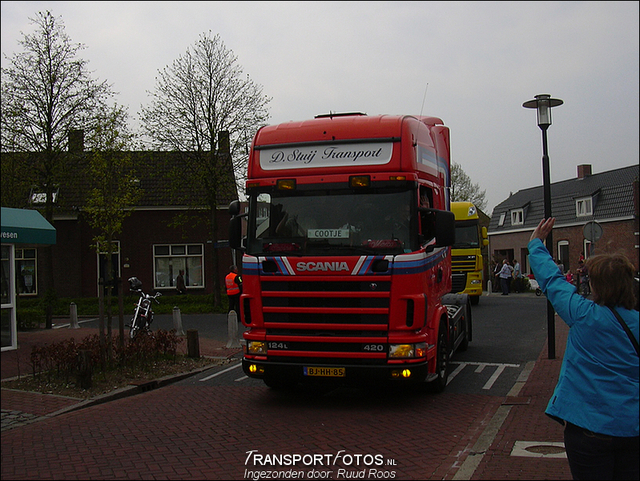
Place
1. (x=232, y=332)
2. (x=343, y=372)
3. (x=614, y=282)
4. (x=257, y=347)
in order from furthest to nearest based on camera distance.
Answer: (x=232, y=332), (x=257, y=347), (x=343, y=372), (x=614, y=282)

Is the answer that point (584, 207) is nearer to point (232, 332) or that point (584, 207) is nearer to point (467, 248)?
point (467, 248)

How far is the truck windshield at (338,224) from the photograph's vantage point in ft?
23.5

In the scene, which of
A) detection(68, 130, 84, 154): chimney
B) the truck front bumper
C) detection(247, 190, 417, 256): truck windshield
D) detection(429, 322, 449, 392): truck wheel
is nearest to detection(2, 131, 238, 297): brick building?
detection(68, 130, 84, 154): chimney

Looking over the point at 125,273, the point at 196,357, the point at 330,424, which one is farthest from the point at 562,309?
the point at 125,273

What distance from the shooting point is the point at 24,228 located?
9164 millimetres

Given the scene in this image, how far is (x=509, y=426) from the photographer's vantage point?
254 inches

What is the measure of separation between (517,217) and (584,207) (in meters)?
7.61

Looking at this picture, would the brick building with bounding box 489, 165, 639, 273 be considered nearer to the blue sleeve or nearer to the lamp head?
the lamp head

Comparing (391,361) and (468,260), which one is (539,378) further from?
(468,260)

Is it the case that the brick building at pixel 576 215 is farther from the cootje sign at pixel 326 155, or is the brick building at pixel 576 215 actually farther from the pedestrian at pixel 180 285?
the cootje sign at pixel 326 155

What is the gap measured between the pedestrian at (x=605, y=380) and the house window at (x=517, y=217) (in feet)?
164

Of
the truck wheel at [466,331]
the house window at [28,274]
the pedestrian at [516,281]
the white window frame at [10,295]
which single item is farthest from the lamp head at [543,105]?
the house window at [28,274]

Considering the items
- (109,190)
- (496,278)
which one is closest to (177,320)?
(109,190)

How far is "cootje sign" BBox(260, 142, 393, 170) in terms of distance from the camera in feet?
24.4
